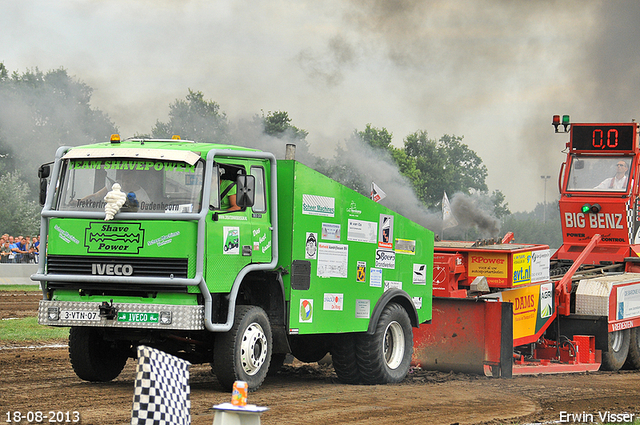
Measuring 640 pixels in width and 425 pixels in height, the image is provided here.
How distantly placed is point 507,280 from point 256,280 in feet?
14.9

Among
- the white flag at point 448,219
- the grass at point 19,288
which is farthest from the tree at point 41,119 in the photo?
the white flag at point 448,219

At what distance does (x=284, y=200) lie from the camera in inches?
364

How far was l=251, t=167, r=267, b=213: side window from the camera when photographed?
356 inches

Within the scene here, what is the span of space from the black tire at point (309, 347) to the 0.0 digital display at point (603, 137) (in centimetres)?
763

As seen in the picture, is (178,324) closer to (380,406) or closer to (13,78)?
(380,406)

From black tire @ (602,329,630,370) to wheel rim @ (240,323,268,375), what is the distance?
6784mm

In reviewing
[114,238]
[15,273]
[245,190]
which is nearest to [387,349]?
[245,190]

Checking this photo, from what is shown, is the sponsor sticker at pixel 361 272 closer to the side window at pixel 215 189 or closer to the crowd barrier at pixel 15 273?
the side window at pixel 215 189

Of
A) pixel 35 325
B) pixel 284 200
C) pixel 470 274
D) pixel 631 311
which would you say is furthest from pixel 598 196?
pixel 35 325

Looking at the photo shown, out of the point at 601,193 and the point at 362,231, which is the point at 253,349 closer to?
the point at 362,231

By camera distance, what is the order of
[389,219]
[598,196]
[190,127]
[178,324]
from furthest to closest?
[190,127] < [598,196] < [389,219] < [178,324]

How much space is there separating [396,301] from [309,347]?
1321 millimetres

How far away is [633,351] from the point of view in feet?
47.0

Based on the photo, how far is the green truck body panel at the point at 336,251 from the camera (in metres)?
9.24
